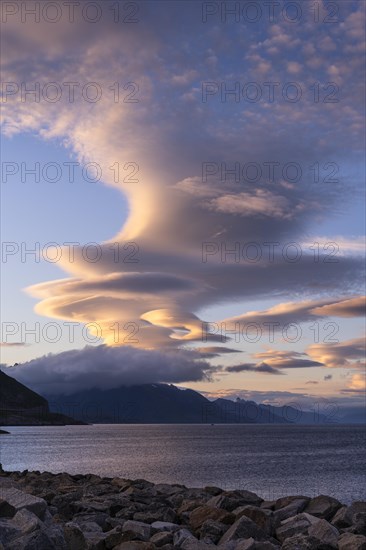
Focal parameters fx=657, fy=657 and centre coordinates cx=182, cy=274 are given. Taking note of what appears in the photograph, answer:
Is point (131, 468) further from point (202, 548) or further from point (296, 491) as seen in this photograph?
point (202, 548)

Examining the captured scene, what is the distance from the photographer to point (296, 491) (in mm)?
49344

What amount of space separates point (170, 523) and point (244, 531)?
9.77ft

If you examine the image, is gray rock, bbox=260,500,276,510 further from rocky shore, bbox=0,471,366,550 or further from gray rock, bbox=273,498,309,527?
gray rock, bbox=273,498,309,527

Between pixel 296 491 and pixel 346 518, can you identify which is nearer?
pixel 346 518

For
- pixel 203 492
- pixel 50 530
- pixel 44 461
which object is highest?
pixel 50 530

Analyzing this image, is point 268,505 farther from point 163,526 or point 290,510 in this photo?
point 163,526

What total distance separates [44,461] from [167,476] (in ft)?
98.7

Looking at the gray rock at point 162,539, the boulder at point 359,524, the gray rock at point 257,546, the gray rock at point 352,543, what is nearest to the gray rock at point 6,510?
the gray rock at point 162,539

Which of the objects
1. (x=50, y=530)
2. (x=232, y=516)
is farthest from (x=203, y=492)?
(x=50, y=530)

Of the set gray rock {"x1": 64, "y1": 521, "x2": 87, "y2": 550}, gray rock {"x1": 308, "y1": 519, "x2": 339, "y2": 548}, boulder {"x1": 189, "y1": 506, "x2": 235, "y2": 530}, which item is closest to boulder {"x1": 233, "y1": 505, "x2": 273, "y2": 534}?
boulder {"x1": 189, "y1": 506, "x2": 235, "y2": 530}

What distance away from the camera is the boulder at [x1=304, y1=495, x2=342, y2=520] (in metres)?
20.1

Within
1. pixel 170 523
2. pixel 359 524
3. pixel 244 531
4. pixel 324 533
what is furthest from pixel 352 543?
pixel 170 523

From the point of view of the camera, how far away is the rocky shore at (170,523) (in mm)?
12383

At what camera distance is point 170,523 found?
17703mm
